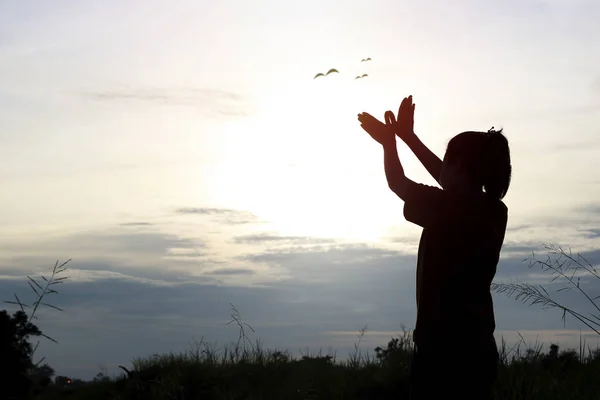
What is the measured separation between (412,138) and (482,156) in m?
0.89

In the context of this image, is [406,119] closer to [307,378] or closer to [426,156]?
[426,156]

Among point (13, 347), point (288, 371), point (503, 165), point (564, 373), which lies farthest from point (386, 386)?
point (13, 347)

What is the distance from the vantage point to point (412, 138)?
17.3ft

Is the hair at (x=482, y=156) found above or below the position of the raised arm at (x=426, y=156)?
below

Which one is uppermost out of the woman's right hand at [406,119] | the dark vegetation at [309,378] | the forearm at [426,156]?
the woman's right hand at [406,119]

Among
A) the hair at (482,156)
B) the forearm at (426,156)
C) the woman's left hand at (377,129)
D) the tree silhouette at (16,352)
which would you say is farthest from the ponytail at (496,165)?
the tree silhouette at (16,352)

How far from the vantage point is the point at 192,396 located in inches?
270

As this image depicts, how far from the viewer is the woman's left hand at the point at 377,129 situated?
15.6 feet

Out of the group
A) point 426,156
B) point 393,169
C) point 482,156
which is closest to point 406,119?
point 426,156

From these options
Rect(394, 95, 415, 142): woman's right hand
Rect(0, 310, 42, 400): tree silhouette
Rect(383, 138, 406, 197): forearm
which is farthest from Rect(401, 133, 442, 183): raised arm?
Rect(0, 310, 42, 400): tree silhouette

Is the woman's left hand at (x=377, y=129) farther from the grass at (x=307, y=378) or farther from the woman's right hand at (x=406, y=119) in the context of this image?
the grass at (x=307, y=378)

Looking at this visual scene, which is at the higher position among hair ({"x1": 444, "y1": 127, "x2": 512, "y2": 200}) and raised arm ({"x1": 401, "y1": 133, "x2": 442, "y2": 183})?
raised arm ({"x1": 401, "y1": 133, "x2": 442, "y2": 183})

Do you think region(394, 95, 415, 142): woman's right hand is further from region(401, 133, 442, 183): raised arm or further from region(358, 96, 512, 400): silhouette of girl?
region(358, 96, 512, 400): silhouette of girl

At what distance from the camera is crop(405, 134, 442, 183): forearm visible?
17.4 feet
